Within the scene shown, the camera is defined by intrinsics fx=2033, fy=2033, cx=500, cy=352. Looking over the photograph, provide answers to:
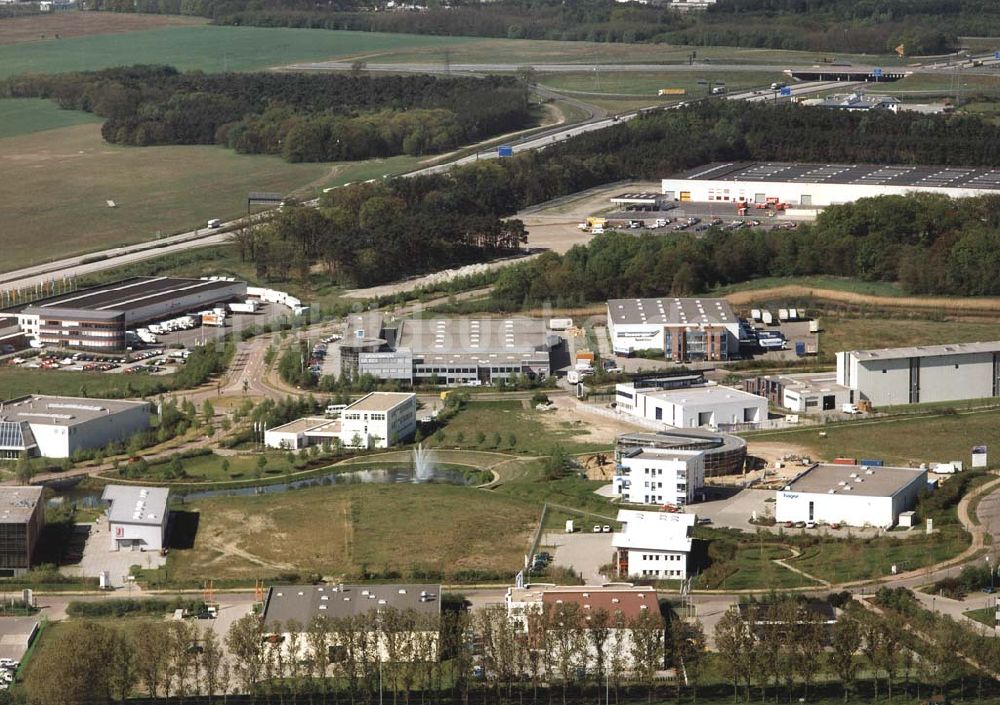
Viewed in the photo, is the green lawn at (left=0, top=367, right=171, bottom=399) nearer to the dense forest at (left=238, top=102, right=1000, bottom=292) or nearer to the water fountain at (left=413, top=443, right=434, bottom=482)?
the water fountain at (left=413, top=443, right=434, bottom=482)

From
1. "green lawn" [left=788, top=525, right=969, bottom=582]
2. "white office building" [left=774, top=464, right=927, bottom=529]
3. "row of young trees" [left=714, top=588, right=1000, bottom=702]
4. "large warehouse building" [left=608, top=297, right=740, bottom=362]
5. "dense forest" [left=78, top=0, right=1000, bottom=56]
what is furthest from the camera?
"dense forest" [left=78, top=0, right=1000, bottom=56]

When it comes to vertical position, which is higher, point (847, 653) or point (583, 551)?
point (847, 653)

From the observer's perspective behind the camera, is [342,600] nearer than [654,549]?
Yes

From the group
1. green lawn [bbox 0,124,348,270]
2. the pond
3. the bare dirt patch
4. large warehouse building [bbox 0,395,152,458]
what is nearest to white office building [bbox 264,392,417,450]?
the pond

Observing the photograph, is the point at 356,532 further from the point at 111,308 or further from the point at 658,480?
the point at 111,308

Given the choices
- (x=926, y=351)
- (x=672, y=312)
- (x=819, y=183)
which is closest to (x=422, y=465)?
(x=672, y=312)
